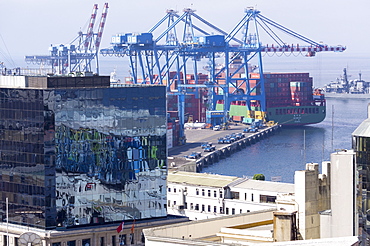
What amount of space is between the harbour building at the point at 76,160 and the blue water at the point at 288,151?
2813cm

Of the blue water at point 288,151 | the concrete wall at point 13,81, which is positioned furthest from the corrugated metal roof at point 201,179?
the concrete wall at point 13,81

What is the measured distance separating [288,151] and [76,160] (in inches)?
2799

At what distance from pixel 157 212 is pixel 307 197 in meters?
17.5

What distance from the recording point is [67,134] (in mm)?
40219

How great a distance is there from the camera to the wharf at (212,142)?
102m

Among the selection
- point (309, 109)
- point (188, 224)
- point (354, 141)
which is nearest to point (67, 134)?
point (188, 224)

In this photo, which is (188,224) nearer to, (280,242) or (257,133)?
(280,242)

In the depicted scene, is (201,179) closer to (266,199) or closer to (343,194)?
(266,199)

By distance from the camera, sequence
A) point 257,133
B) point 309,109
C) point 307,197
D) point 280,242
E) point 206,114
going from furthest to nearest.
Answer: point 309,109 < point 206,114 < point 257,133 < point 307,197 < point 280,242

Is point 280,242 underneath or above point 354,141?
underneath

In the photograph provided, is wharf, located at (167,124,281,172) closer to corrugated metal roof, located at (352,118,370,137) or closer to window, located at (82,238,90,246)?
window, located at (82,238,90,246)

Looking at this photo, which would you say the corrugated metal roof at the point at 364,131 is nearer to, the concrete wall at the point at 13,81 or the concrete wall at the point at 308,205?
the concrete wall at the point at 308,205

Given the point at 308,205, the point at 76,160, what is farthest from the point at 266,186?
the point at 308,205

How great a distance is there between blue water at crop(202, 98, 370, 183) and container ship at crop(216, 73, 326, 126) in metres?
2.42
